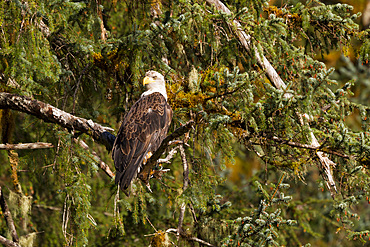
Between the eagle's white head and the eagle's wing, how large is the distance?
6cm

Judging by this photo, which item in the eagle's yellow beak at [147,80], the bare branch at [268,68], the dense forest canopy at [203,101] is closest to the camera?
the dense forest canopy at [203,101]

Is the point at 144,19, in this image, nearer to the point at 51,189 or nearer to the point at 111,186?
the point at 111,186

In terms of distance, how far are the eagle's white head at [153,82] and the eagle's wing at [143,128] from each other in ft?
0.20

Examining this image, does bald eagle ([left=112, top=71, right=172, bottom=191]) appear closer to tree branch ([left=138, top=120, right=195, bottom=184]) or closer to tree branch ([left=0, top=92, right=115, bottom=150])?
tree branch ([left=138, top=120, right=195, bottom=184])

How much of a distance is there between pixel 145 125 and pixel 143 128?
0.04m

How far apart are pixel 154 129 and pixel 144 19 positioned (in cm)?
157

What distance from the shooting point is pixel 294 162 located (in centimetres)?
423

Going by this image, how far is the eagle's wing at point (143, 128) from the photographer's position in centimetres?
418

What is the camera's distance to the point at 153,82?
4562 millimetres

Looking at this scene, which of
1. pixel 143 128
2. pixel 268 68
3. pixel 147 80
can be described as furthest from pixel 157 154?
pixel 268 68

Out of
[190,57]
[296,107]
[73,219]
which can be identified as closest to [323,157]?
[296,107]

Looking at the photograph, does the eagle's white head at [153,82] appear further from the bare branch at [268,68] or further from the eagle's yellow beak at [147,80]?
the bare branch at [268,68]

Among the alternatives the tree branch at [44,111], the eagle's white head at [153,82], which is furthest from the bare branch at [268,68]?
the tree branch at [44,111]

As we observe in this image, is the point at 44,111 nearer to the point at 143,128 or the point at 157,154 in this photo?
the point at 143,128
